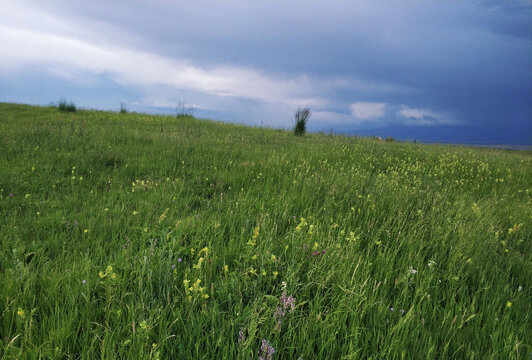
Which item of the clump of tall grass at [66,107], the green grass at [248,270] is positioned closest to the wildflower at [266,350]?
the green grass at [248,270]

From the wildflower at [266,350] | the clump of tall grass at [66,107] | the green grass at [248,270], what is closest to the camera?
the wildflower at [266,350]

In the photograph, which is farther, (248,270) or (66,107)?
(66,107)

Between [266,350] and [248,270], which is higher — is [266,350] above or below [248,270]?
below

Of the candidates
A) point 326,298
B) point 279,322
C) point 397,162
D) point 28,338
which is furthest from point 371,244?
point 397,162

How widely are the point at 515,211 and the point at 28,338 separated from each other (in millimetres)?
6563

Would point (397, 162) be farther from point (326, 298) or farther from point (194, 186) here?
point (326, 298)

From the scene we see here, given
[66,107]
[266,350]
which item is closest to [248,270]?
[266,350]

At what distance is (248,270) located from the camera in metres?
2.34

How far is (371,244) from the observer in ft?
10.0

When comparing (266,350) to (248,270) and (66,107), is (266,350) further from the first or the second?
(66,107)

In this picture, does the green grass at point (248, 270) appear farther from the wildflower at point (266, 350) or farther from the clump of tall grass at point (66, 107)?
the clump of tall grass at point (66, 107)

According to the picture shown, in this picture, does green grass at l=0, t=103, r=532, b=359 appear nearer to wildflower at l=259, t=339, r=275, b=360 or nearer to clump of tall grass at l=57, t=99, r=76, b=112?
wildflower at l=259, t=339, r=275, b=360

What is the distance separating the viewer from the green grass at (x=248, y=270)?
1.80 m

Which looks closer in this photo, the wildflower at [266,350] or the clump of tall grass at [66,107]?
the wildflower at [266,350]
